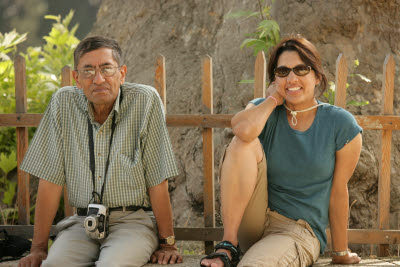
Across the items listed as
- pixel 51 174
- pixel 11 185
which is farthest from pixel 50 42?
pixel 51 174

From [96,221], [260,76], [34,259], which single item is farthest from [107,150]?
[260,76]

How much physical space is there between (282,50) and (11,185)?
3.86m

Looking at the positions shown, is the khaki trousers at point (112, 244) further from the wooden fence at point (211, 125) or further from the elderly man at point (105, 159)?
the wooden fence at point (211, 125)

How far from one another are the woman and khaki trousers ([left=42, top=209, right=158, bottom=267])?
0.53m

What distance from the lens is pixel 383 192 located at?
3.93 metres

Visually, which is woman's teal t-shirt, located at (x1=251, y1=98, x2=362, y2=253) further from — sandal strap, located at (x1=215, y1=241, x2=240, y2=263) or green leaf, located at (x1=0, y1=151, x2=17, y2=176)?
green leaf, located at (x1=0, y1=151, x2=17, y2=176)

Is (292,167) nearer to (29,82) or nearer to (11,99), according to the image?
(11,99)

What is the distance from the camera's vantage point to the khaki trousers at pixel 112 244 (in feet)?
9.38

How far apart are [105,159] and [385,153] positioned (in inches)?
92.2

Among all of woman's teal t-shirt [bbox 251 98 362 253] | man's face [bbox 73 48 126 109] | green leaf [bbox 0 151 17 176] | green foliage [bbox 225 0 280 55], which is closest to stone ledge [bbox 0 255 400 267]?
woman's teal t-shirt [bbox 251 98 362 253]

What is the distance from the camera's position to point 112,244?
2951 millimetres

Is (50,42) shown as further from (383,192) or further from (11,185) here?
(383,192)

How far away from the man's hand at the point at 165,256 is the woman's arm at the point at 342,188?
1.08 m

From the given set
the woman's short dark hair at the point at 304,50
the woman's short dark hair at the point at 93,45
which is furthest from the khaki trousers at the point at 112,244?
the woman's short dark hair at the point at 304,50
